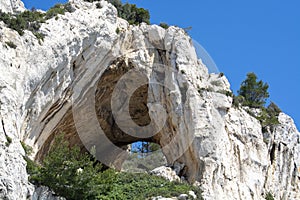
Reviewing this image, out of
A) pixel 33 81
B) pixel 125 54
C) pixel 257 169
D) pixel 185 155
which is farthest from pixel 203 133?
pixel 33 81

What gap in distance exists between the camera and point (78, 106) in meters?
30.7

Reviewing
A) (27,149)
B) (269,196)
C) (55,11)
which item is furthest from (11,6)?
(269,196)

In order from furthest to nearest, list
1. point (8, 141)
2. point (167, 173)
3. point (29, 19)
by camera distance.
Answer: point (29, 19)
point (167, 173)
point (8, 141)

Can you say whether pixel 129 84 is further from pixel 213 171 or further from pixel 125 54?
pixel 213 171

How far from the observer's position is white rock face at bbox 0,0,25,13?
29.7 metres

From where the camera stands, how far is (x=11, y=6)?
30.3 metres

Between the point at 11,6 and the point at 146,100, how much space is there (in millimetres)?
8133

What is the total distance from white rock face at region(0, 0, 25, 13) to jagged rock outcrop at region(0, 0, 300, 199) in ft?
6.38

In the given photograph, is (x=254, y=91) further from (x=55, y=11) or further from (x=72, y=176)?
(x=72, y=176)

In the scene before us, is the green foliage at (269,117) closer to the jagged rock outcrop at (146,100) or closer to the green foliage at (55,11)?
the jagged rock outcrop at (146,100)

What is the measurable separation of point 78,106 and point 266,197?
948cm

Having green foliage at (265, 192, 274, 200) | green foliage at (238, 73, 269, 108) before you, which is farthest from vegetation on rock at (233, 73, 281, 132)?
green foliage at (265, 192, 274, 200)

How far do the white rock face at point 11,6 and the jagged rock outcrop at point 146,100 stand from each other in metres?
1.95

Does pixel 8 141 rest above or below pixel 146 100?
below
